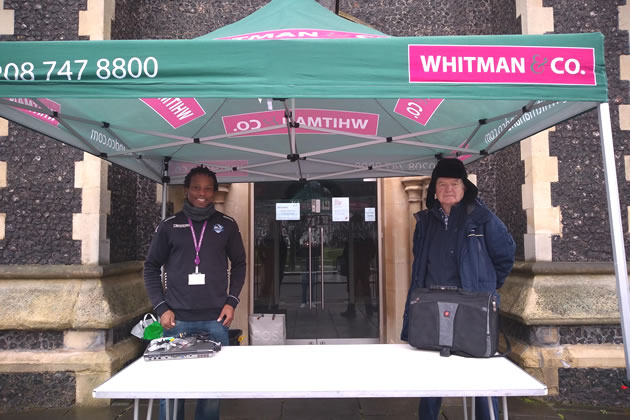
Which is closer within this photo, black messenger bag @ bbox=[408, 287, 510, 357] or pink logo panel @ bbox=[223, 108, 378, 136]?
black messenger bag @ bbox=[408, 287, 510, 357]

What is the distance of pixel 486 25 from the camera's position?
493cm

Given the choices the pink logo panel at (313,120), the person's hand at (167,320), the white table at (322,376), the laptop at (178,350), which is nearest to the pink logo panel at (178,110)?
the pink logo panel at (313,120)

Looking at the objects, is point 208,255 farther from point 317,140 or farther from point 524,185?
point 524,185

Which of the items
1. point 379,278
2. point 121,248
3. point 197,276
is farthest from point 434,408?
point 121,248

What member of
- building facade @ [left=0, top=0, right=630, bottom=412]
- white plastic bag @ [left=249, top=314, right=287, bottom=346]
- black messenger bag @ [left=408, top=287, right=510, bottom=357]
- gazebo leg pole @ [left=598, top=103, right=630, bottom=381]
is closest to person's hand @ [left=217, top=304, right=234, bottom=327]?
black messenger bag @ [left=408, top=287, right=510, bottom=357]

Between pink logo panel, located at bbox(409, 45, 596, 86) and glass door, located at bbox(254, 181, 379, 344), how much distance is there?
3412 mm

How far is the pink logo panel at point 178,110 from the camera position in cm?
287

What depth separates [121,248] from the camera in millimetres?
4289

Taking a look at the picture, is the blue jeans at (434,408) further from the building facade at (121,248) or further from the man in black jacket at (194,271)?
the building facade at (121,248)

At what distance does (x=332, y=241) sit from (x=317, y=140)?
7.18 ft

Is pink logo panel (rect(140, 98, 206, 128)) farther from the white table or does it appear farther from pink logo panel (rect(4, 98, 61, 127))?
the white table

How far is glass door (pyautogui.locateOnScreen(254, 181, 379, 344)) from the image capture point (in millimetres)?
5379

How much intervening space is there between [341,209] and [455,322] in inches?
129

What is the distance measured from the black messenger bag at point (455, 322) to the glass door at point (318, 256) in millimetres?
3092
